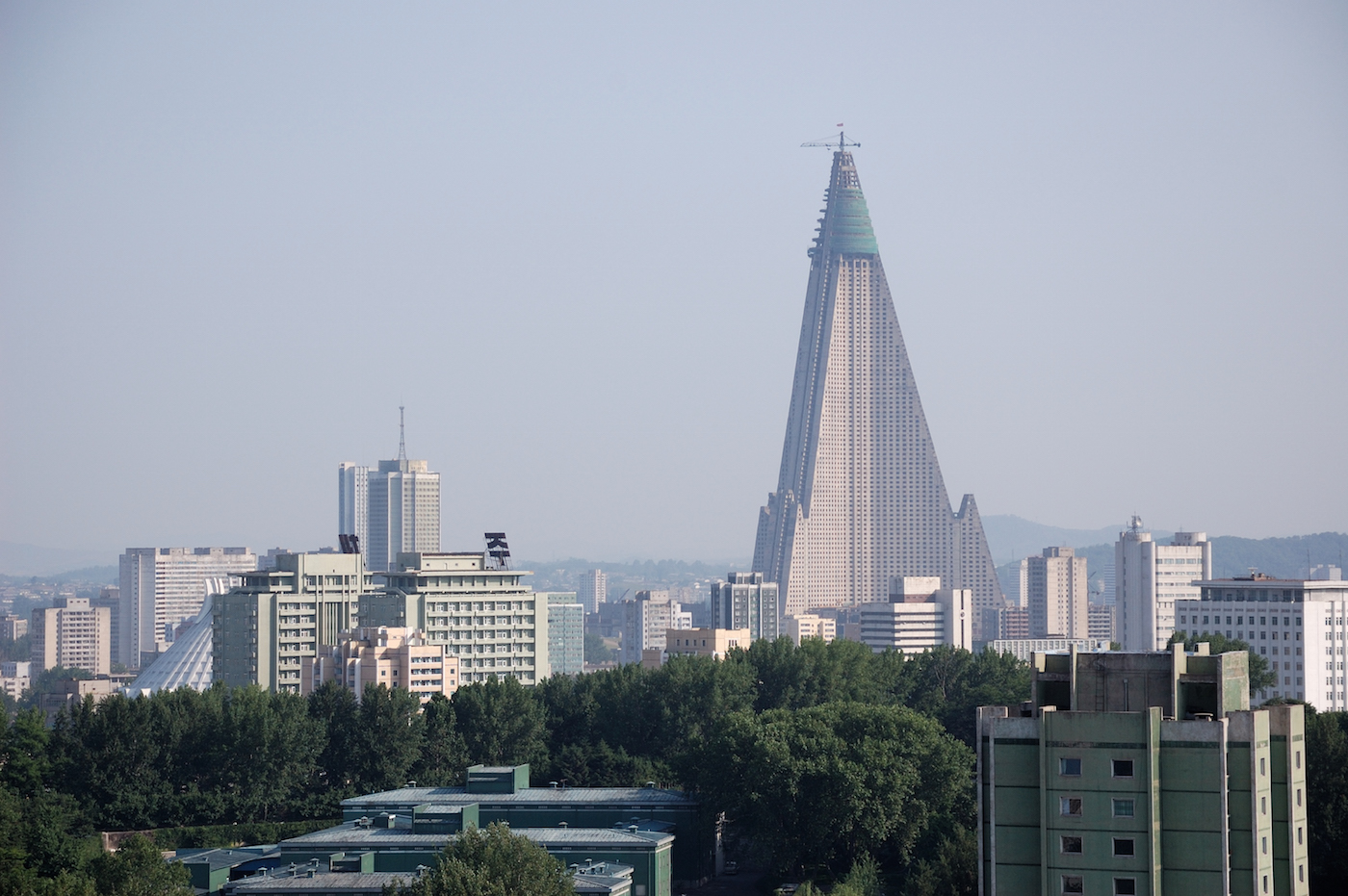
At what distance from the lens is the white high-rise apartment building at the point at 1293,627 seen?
169125mm

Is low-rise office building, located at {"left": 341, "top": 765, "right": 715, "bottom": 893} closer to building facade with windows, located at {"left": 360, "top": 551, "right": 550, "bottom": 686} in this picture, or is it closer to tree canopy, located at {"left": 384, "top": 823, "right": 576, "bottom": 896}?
tree canopy, located at {"left": 384, "top": 823, "right": 576, "bottom": 896}

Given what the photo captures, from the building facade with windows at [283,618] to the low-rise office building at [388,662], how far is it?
8080mm

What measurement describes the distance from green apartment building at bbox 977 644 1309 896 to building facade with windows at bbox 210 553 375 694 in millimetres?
136536

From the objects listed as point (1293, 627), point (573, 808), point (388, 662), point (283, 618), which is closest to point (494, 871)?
point (573, 808)

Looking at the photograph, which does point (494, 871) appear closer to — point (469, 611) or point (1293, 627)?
point (469, 611)

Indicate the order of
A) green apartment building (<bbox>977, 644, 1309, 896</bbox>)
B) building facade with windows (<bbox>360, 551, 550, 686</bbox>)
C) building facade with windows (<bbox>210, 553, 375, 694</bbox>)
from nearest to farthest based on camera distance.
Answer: green apartment building (<bbox>977, 644, 1309, 896</bbox>) < building facade with windows (<bbox>360, 551, 550, 686</bbox>) < building facade with windows (<bbox>210, 553, 375, 694</bbox>)

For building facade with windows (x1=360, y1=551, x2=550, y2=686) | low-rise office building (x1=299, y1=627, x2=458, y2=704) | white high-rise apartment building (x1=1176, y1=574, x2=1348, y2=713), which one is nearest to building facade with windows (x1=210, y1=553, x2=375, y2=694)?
building facade with windows (x1=360, y1=551, x2=550, y2=686)

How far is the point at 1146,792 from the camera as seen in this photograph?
43562 mm

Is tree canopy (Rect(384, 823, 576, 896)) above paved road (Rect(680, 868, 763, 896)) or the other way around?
above

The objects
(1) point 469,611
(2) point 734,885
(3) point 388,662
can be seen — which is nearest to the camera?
(2) point 734,885

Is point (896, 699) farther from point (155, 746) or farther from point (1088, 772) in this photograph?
point (1088, 772)

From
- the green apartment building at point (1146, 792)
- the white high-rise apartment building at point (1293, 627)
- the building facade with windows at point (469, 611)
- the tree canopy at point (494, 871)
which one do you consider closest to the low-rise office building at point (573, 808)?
the tree canopy at point (494, 871)

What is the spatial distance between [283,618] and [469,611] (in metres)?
17.2

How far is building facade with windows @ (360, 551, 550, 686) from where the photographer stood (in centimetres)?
17888
